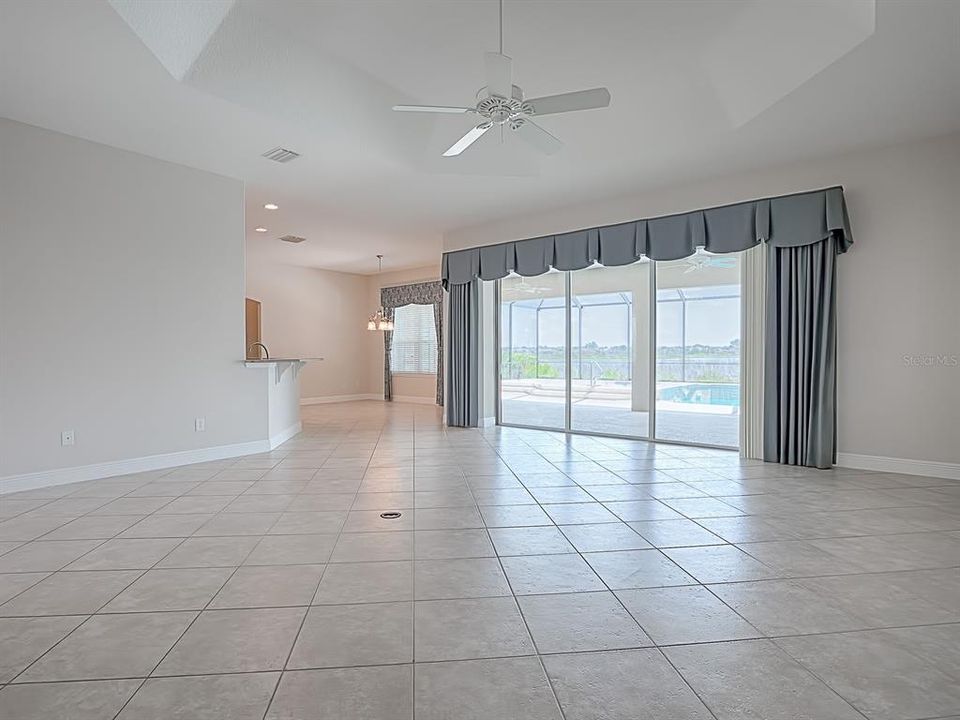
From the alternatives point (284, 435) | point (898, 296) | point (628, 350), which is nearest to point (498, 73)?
point (898, 296)

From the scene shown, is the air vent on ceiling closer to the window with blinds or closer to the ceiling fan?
the ceiling fan

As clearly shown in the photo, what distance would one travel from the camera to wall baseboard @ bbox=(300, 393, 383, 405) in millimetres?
10942

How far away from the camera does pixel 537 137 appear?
137 inches

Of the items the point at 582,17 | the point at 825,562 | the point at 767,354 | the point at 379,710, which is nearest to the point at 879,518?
the point at 825,562

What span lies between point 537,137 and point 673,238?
9.51 ft

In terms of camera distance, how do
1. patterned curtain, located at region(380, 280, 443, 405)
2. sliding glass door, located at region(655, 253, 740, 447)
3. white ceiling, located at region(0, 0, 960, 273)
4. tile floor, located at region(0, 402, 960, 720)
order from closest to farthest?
1. tile floor, located at region(0, 402, 960, 720)
2. white ceiling, located at region(0, 0, 960, 273)
3. sliding glass door, located at region(655, 253, 740, 447)
4. patterned curtain, located at region(380, 280, 443, 405)

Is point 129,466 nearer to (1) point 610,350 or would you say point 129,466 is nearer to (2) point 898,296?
(1) point 610,350

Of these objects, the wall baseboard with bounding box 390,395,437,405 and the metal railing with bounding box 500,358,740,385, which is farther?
the wall baseboard with bounding box 390,395,437,405

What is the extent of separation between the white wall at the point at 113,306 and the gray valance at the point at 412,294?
542cm

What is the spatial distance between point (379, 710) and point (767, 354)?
486 cm

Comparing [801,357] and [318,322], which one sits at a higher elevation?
[318,322]

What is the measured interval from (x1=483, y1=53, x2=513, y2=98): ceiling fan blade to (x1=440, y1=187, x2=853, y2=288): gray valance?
337 centimetres

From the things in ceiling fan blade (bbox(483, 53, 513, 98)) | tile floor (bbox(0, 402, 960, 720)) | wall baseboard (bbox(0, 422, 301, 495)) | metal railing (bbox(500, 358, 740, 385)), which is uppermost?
ceiling fan blade (bbox(483, 53, 513, 98))

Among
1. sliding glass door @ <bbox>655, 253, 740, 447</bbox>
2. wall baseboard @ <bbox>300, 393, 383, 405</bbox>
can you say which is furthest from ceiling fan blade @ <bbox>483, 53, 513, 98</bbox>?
wall baseboard @ <bbox>300, 393, 383, 405</bbox>
